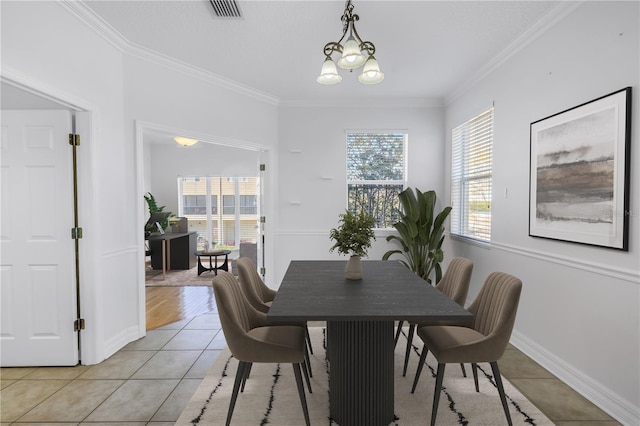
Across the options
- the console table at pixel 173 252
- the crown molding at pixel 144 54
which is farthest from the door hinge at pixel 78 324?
the console table at pixel 173 252

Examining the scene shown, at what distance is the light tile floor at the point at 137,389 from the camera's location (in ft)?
6.85

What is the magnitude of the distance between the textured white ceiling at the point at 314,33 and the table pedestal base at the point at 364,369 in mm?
2283

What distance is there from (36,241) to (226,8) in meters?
2.39

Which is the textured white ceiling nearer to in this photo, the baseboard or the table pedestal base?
the table pedestal base

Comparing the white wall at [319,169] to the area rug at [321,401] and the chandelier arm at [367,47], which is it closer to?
the area rug at [321,401]

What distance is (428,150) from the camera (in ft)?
15.9

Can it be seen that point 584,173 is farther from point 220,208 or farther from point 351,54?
point 220,208

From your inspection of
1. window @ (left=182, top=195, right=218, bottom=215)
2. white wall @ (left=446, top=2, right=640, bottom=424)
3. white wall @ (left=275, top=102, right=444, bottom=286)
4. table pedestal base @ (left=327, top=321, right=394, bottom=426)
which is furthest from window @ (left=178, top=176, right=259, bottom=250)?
table pedestal base @ (left=327, top=321, right=394, bottom=426)

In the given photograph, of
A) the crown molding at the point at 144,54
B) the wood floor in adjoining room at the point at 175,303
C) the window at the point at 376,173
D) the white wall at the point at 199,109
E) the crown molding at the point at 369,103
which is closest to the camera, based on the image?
the crown molding at the point at 144,54

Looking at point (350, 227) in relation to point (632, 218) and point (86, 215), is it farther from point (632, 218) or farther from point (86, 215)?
point (86, 215)

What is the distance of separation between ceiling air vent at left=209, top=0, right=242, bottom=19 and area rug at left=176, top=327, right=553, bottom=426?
2.81 m

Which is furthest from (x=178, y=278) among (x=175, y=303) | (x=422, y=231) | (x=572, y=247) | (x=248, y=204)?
(x=572, y=247)

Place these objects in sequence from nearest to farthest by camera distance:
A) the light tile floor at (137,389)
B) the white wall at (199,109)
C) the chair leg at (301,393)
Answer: the chair leg at (301,393) → the light tile floor at (137,389) → the white wall at (199,109)

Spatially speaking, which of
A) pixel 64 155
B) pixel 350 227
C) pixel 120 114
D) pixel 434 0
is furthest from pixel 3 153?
pixel 434 0
